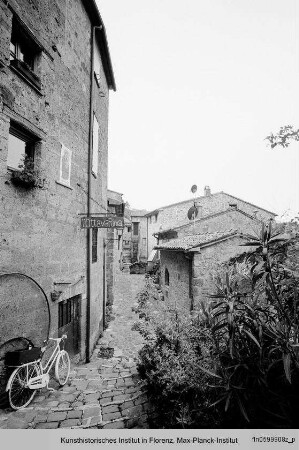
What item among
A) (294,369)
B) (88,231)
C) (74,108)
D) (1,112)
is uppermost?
(74,108)

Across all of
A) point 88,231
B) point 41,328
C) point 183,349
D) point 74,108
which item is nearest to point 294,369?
point 183,349

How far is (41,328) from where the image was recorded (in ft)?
15.1

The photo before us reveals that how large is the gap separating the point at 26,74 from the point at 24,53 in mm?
765

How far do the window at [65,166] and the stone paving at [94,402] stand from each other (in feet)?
13.4

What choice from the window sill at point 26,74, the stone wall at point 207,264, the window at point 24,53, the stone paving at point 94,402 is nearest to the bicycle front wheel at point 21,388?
the stone paving at point 94,402

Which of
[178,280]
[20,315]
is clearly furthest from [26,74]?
[178,280]

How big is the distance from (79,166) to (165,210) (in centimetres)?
1703

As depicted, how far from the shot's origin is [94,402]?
4.16 m

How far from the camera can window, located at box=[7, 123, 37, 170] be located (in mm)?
4168

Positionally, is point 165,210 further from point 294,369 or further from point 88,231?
point 294,369

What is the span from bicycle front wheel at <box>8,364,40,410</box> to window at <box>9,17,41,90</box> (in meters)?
4.83

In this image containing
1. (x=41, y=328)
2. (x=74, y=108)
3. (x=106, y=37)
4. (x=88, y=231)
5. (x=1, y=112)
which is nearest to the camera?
(x=1, y=112)

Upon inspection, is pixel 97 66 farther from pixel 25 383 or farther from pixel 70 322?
pixel 25 383

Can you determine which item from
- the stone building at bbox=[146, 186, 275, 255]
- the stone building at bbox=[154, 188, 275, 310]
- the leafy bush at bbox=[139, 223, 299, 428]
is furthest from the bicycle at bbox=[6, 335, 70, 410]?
the stone building at bbox=[146, 186, 275, 255]
